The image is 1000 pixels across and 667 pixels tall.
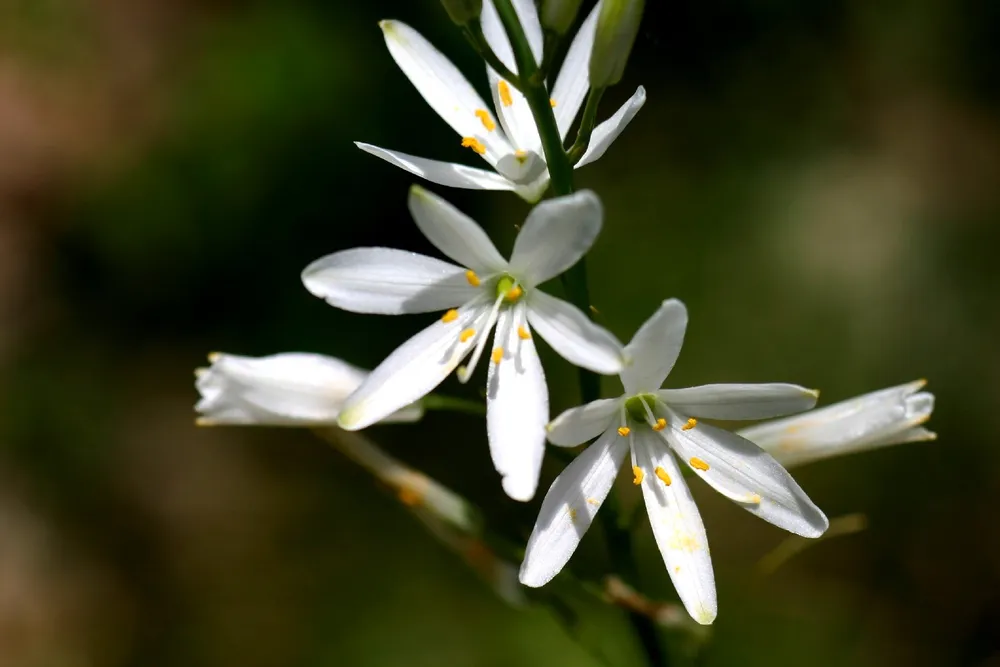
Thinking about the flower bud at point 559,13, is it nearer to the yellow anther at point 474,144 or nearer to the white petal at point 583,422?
the yellow anther at point 474,144

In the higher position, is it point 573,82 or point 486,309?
point 573,82

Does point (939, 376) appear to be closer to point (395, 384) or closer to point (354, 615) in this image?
point (354, 615)

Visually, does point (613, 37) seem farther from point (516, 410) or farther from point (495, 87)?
point (516, 410)

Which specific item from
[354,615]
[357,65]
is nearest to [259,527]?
[354,615]

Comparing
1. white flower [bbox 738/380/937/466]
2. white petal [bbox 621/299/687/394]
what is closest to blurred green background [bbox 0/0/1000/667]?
white flower [bbox 738/380/937/466]

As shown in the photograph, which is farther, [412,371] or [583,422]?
[412,371]

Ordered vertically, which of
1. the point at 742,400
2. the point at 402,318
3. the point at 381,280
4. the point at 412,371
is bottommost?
the point at 402,318

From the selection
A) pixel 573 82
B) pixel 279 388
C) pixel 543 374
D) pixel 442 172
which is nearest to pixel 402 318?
pixel 279 388

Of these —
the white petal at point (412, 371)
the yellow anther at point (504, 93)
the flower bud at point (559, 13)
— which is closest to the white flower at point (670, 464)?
the white petal at point (412, 371)
